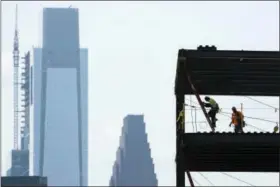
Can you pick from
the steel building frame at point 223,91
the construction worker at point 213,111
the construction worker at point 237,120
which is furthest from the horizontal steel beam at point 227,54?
the construction worker at point 237,120

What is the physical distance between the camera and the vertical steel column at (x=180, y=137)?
3825 cm

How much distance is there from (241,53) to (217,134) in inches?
161

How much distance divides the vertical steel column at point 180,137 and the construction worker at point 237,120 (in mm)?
2196

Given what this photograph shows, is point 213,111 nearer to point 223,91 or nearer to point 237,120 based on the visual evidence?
point 237,120

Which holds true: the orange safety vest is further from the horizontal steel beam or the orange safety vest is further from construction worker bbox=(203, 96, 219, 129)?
the horizontal steel beam

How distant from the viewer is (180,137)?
37531 millimetres

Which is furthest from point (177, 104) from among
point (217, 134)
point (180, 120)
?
point (217, 134)

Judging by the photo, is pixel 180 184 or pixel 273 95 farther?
pixel 273 95

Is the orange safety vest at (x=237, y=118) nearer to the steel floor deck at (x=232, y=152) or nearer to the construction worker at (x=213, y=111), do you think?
the construction worker at (x=213, y=111)

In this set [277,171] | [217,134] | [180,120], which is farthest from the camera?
[277,171]

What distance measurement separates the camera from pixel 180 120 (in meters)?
40.0

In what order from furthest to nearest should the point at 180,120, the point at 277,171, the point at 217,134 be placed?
1. the point at 277,171
2. the point at 180,120
3. the point at 217,134

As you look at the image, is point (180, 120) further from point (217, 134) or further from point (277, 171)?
point (277, 171)

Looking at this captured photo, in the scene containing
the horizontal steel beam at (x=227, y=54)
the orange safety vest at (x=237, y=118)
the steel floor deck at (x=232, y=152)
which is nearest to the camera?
the steel floor deck at (x=232, y=152)
